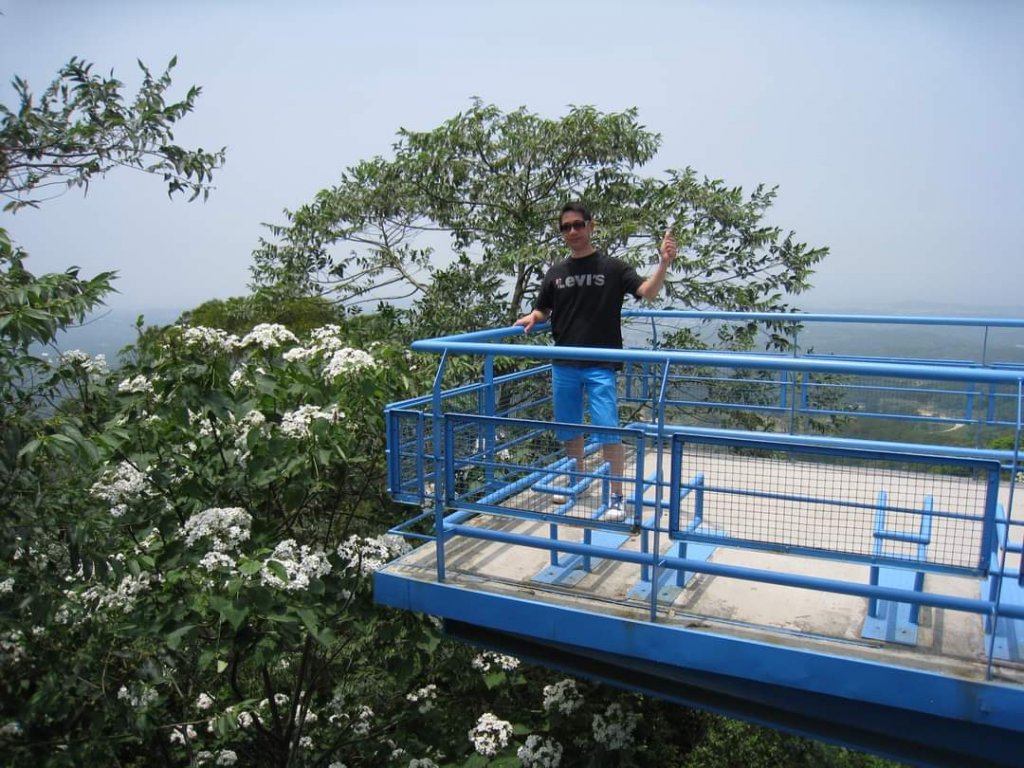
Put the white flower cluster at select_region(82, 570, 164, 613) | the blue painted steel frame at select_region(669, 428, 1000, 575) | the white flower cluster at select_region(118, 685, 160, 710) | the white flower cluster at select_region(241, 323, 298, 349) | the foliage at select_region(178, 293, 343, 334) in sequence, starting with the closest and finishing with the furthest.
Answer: the blue painted steel frame at select_region(669, 428, 1000, 575) → the white flower cluster at select_region(241, 323, 298, 349) → the white flower cluster at select_region(82, 570, 164, 613) → the white flower cluster at select_region(118, 685, 160, 710) → the foliage at select_region(178, 293, 343, 334)

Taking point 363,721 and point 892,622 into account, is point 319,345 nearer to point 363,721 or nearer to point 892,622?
point 363,721

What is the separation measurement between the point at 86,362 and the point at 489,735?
3591mm

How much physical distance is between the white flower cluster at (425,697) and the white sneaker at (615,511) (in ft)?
9.00

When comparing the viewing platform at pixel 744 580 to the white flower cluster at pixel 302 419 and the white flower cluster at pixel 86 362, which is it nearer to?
the white flower cluster at pixel 302 419

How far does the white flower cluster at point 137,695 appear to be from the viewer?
4.45 meters

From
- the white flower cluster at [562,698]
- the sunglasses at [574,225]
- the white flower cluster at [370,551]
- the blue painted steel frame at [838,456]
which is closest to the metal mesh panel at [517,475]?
the blue painted steel frame at [838,456]

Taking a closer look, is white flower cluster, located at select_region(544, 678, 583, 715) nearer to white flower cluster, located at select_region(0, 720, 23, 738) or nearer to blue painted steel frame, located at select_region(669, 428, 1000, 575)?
blue painted steel frame, located at select_region(669, 428, 1000, 575)

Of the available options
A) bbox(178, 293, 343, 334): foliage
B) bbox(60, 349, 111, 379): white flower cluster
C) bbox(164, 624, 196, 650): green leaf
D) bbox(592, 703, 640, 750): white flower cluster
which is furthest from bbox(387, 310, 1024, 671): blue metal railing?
bbox(178, 293, 343, 334): foliage

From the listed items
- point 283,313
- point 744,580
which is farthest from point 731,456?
point 283,313

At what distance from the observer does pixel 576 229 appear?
453 cm

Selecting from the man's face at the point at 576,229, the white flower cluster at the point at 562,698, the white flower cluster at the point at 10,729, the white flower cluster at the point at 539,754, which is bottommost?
the white flower cluster at the point at 539,754

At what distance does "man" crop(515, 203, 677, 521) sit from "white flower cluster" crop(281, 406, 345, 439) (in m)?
1.21

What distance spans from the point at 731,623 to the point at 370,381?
2.22 meters

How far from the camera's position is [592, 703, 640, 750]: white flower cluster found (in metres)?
6.16
